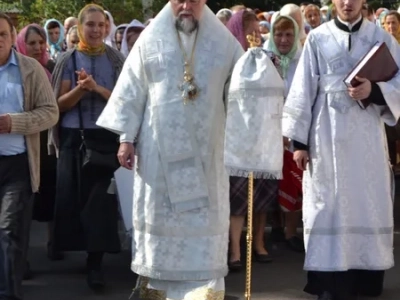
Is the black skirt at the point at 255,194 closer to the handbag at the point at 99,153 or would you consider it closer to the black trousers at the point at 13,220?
the handbag at the point at 99,153

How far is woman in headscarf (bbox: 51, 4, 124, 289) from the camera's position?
675 centimetres

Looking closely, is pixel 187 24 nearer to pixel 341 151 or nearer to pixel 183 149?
pixel 183 149

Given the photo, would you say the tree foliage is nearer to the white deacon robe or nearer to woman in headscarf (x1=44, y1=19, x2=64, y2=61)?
woman in headscarf (x1=44, y1=19, x2=64, y2=61)

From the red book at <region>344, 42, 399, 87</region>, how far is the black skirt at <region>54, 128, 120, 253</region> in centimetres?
185

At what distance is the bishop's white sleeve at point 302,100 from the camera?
5.99 metres

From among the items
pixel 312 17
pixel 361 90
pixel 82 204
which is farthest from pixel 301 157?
pixel 312 17

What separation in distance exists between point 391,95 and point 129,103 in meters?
1.61

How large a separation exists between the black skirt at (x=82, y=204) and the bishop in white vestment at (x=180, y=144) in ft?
3.81

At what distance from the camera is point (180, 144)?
5531 millimetres

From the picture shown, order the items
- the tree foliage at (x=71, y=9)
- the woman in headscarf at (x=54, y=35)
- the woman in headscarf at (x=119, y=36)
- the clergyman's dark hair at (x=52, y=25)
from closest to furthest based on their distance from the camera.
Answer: the woman in headscarf at (x=119, y=36) → the woman in headscarf at (x=54, y=35) → the clergyman's dark hair at (x=52, y=25) → the tree foliage at (x=71, y=9)

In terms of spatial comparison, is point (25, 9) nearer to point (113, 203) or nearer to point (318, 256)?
point (113, 203)

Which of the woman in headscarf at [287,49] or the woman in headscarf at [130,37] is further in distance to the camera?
the woman in headscarf at [130,37]

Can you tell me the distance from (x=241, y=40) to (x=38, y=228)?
2897 millimetres

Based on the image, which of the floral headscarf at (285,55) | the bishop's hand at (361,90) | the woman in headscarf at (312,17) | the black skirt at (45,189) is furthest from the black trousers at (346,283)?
the woman in headscarf at (312,17)
